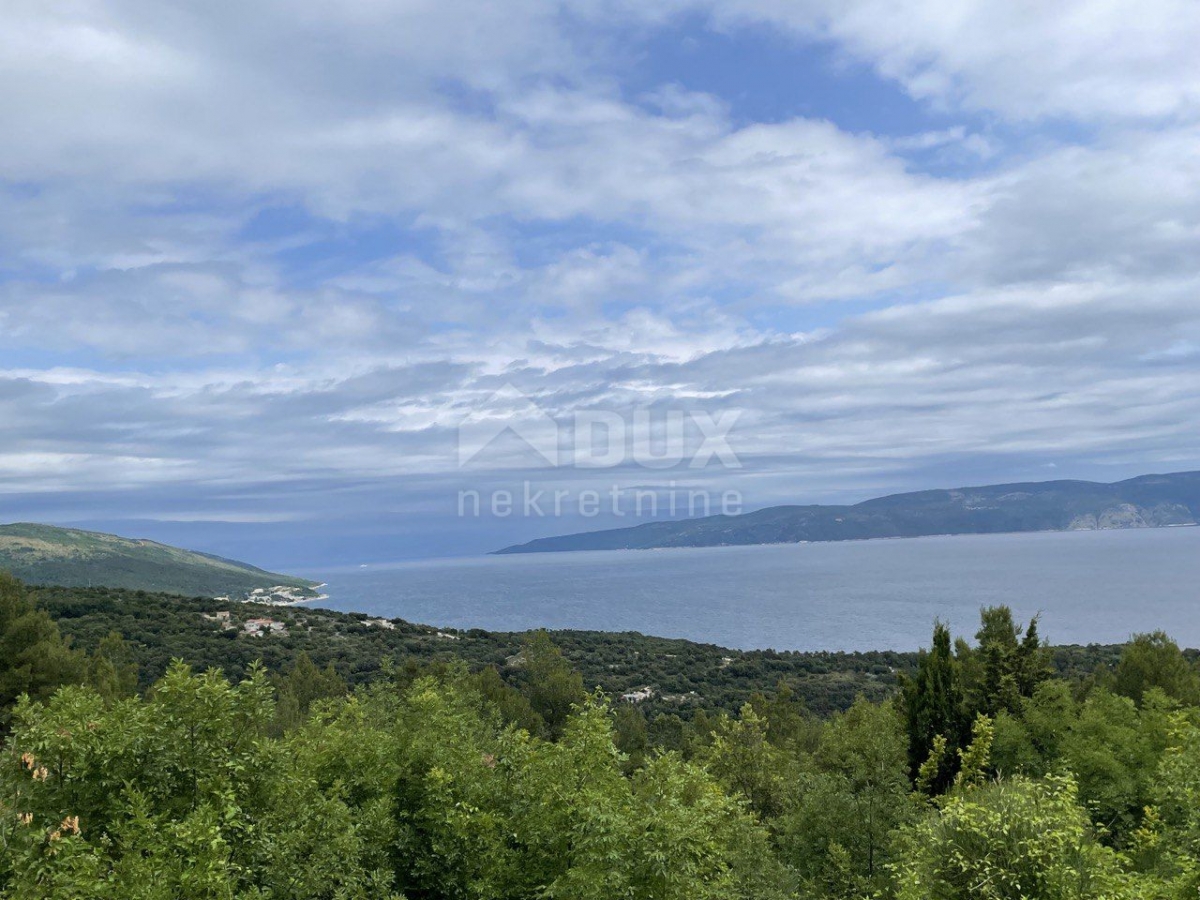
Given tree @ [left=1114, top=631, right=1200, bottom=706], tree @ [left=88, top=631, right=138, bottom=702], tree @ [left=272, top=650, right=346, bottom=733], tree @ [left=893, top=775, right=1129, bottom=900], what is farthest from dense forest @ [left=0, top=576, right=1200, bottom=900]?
tree @ [left=272, top=650, right=346, bottom=733]

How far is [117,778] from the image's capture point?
11320 millimetres

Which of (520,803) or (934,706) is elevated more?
(520,803)

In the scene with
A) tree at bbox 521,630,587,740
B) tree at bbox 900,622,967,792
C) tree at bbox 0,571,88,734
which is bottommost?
tree at bbox 521,630,587,740

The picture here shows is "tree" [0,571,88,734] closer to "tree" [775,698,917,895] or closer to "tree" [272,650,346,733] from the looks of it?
"tree" [272,650,346,733]

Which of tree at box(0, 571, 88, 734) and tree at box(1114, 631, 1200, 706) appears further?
tree at box(1114, 631, 1200, 706)

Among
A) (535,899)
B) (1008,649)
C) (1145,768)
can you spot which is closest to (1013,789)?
(535,899)

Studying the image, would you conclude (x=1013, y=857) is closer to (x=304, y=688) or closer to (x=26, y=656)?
(x=26, y=656)

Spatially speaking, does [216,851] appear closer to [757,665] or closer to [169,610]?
[169,610]

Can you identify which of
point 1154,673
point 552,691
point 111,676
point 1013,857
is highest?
point 1013,857

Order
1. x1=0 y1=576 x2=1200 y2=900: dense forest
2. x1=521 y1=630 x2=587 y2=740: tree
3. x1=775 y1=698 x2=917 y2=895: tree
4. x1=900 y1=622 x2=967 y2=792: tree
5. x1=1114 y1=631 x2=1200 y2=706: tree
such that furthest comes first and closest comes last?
x1=521 y1=630 x2=587 y2=740: tree
x1=1114 y1=631 x2=1200 y2=706: tree
x1=900 y1=622 x2=967 y2=792: tree
x1=775 y1=698 x2=917 y2=895: tree
x1=0 y1=576 x2=1200 y2=900: dense forest

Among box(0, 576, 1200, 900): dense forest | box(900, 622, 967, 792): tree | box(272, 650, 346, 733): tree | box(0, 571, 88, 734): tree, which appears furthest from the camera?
box(272, 650, 346, 733): tree

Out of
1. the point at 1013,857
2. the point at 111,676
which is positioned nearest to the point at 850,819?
the point at 1013,857

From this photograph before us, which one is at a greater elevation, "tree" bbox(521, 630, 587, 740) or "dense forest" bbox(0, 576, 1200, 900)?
"dense forest" bbox(0, 576, 1200, 900)

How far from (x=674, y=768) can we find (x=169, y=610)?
7628cm
